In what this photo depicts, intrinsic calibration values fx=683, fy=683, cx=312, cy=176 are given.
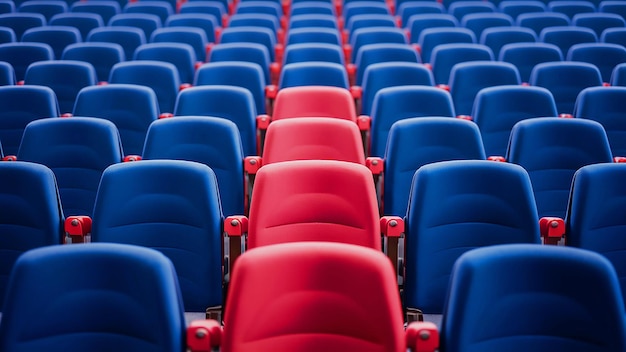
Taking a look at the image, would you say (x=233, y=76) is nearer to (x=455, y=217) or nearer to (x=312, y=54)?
(x=312, y=54)

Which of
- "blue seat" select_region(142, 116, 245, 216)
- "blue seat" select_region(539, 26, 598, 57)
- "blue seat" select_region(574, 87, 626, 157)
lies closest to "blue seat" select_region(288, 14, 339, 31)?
"blue seat" select_region(539, 26, 598, 57)

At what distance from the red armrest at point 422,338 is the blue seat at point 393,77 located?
9.08 feet

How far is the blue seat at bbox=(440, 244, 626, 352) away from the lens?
65.5 inches

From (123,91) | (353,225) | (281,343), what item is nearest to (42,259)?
(281,343)

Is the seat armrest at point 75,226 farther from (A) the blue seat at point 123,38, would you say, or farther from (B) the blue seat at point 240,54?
(A) the blue seat at point 123,38

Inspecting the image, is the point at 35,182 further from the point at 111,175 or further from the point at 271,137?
the point at 271,137

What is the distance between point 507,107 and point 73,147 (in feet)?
7.20

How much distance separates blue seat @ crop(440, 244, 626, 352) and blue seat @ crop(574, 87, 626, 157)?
213 cm

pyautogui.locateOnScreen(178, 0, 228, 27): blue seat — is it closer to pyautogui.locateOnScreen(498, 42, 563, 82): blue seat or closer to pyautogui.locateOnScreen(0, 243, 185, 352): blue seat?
pyautogui.locateOnScreen(498, 42, 563, 82): blue seat

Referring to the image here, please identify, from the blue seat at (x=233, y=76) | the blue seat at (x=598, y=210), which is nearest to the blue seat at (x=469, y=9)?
the blue seat at (x=233, y=76)

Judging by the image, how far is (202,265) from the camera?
7.84 ft

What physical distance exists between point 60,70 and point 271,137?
2021 mm

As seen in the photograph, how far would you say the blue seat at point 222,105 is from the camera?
3.60 metres

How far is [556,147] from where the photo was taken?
9.75 feet
